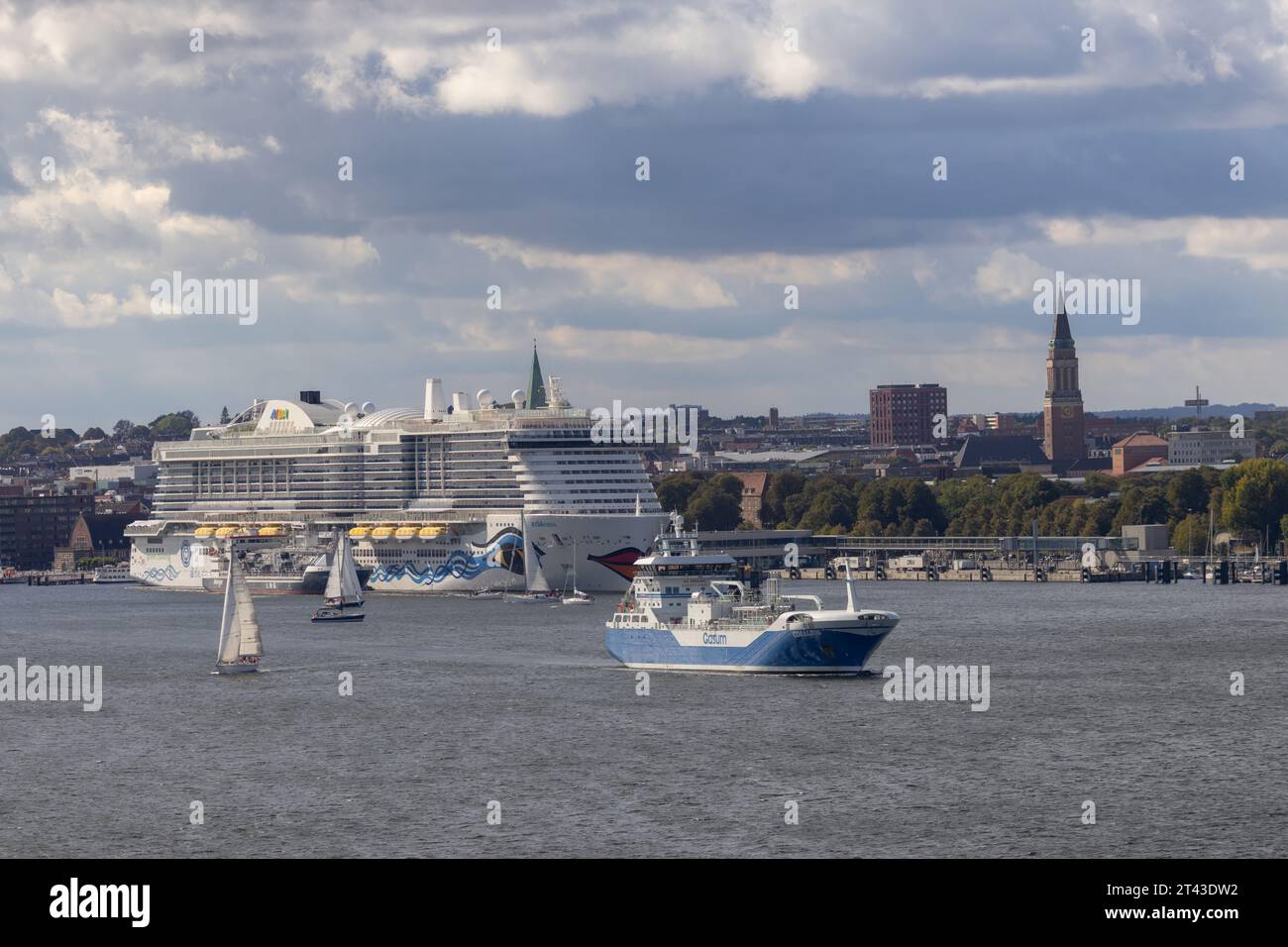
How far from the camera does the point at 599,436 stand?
96125 millimetres

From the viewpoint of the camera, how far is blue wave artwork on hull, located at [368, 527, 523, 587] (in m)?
94.4

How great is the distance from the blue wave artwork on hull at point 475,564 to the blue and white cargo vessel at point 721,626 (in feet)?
133

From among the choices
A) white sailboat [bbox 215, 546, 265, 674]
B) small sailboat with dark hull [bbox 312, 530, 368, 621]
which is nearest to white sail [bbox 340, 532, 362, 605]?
small sailboat with dark hull [bbox 312, 530, 368, 621]

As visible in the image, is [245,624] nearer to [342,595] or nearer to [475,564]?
[342,595]

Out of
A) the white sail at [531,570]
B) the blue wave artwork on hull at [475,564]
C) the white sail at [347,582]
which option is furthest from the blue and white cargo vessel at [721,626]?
the blue wave artwork on hull at [475,564]

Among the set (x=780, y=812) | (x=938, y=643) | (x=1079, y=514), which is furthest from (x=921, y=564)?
(x=780, y=812)

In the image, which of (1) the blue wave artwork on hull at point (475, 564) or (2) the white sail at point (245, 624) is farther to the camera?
(1) the blue wave artwork on hull at point (475, 564)

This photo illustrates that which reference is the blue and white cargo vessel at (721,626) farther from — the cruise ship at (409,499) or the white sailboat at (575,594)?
Result: the cruise ship at (409,499)

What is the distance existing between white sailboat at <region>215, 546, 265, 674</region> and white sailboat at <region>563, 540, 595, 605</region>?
31.3 m

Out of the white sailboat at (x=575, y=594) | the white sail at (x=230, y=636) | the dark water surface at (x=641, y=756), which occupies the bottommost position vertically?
the white sailboat at (x=575, y=594)

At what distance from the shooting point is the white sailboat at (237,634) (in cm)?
5434

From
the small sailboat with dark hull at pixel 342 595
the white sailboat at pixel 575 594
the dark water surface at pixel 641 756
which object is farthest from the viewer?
the white sailboat at pixel 575 594

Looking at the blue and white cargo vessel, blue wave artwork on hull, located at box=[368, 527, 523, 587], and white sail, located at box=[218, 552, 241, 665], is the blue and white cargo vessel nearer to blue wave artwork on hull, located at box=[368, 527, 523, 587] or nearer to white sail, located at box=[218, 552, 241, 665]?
white sail, located at box=[218, 552, 241, 665]
